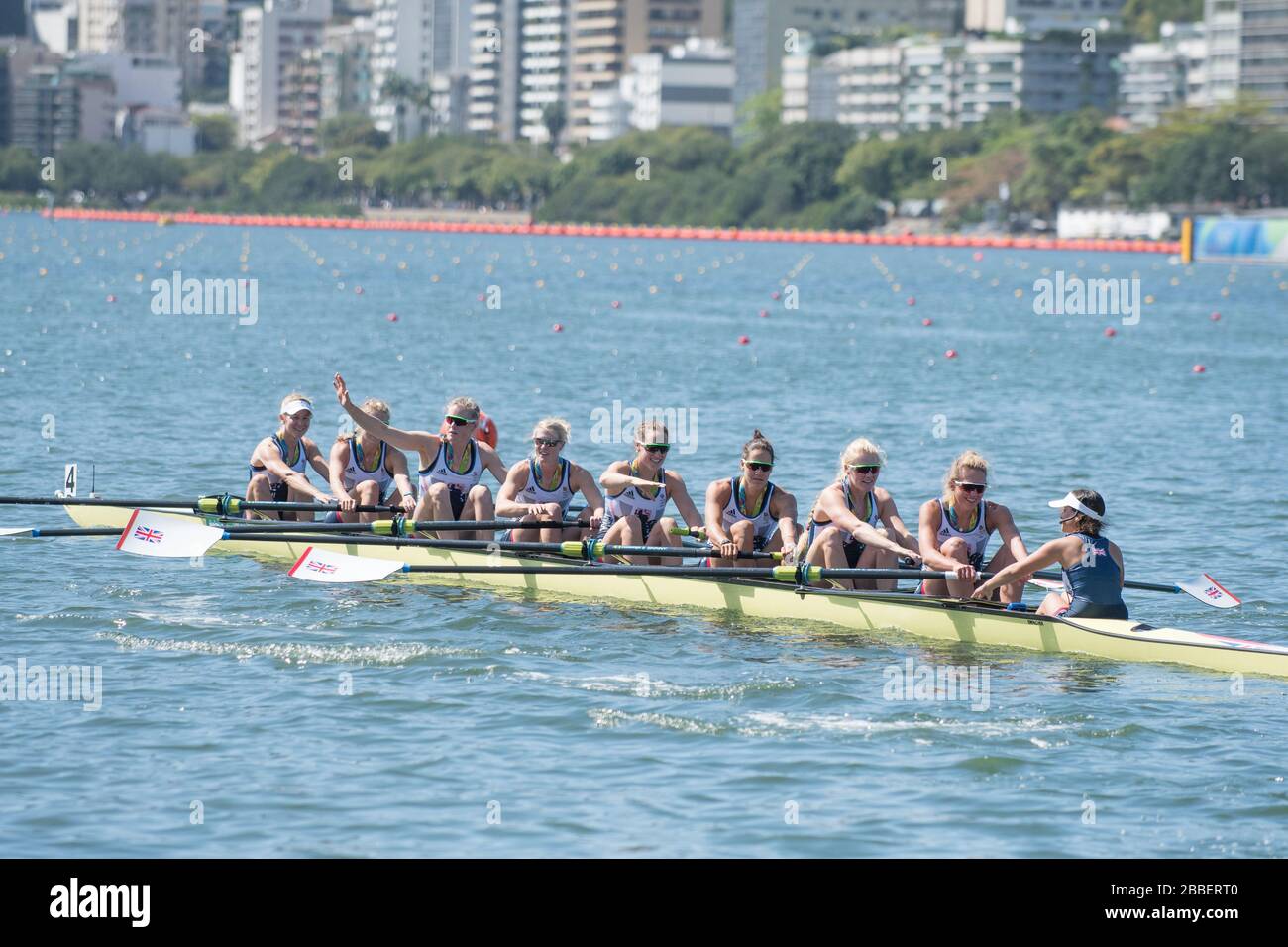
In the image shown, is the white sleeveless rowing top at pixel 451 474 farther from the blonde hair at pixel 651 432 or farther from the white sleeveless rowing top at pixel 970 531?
the white sleeveless rowing top at pixel 970 531

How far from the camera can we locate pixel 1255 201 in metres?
128

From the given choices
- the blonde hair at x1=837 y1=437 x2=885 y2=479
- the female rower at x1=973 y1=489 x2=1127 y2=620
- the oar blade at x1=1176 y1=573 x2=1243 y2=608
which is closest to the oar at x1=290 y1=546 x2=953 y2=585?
the blonde hair at x1=837 y1=437 x2=885 y2=479

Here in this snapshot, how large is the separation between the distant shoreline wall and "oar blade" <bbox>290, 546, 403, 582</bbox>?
99.2 m

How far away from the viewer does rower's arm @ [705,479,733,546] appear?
1485 centimetres

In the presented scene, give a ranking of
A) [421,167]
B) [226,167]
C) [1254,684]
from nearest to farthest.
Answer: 1. [1254,684]
2. [421,167]
3. [226,167]

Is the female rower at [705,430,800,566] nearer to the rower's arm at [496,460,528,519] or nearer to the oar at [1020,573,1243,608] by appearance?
the rower's arm at [496,460,528,519]

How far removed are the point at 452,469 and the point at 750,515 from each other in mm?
2675

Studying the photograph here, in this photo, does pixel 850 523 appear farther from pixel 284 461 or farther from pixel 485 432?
pixel 284 461

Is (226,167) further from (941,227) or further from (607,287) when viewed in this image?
(607,287)

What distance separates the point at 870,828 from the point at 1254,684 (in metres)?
4.02

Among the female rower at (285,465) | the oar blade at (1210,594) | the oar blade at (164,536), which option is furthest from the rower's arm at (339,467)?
the oar blade at (1210,594)

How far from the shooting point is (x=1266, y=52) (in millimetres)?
154625

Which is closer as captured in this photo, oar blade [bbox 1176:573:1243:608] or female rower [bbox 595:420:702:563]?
oar blade [bbox 1176:573:1243:608]
